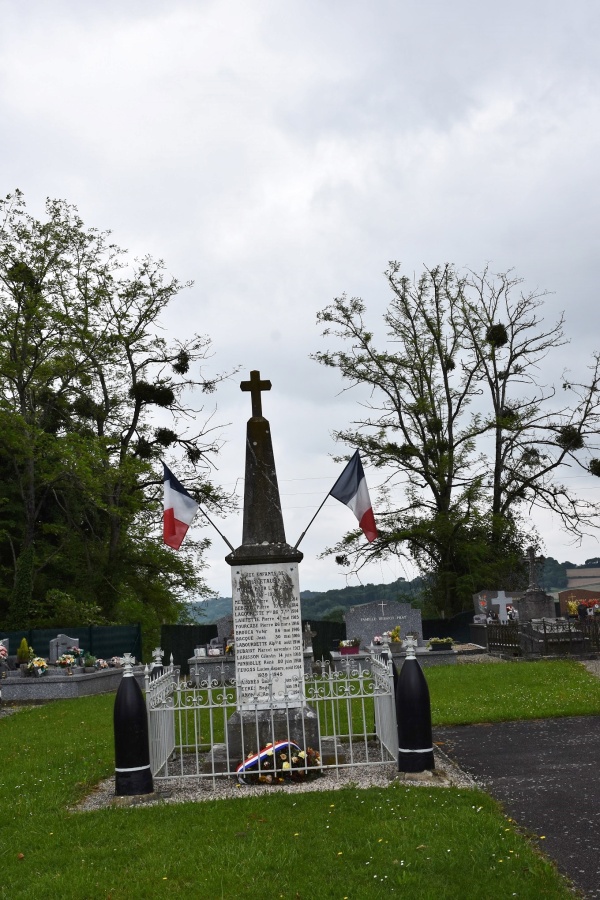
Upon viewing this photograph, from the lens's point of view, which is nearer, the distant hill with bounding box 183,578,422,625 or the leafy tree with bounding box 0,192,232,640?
the leafy tree with bounding box 0,192,232,640

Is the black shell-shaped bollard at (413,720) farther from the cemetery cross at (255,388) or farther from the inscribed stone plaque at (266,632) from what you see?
the cemetery cross at (255,388)

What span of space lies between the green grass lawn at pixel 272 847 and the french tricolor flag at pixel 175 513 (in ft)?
9.75

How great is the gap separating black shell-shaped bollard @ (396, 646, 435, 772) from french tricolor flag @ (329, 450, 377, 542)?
2909 mm

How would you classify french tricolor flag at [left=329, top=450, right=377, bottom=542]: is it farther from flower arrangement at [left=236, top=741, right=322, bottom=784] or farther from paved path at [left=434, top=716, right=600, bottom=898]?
flower arrangement at [left=236, top=741, right=322, bottom=784]

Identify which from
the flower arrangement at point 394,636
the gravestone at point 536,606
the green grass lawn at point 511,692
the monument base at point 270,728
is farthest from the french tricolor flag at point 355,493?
the gravestone at point 536,606

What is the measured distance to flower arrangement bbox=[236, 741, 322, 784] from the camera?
28.7ft

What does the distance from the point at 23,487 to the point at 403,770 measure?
87.0 feet

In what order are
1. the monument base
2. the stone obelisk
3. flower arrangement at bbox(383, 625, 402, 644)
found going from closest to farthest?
the monument base → the stone obelisk → flower arrangement at bbox(383, 625, 402, 644)

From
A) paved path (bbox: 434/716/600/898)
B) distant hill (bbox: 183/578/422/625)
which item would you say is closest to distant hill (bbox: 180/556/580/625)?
distant hill (bbox: 183/578/422/625)

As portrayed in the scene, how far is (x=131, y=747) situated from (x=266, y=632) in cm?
218

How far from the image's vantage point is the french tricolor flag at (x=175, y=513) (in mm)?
11084

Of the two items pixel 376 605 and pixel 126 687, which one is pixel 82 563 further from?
pixel 126 687

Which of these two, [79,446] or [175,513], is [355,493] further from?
[79,446]

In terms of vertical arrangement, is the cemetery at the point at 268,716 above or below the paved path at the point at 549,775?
above
